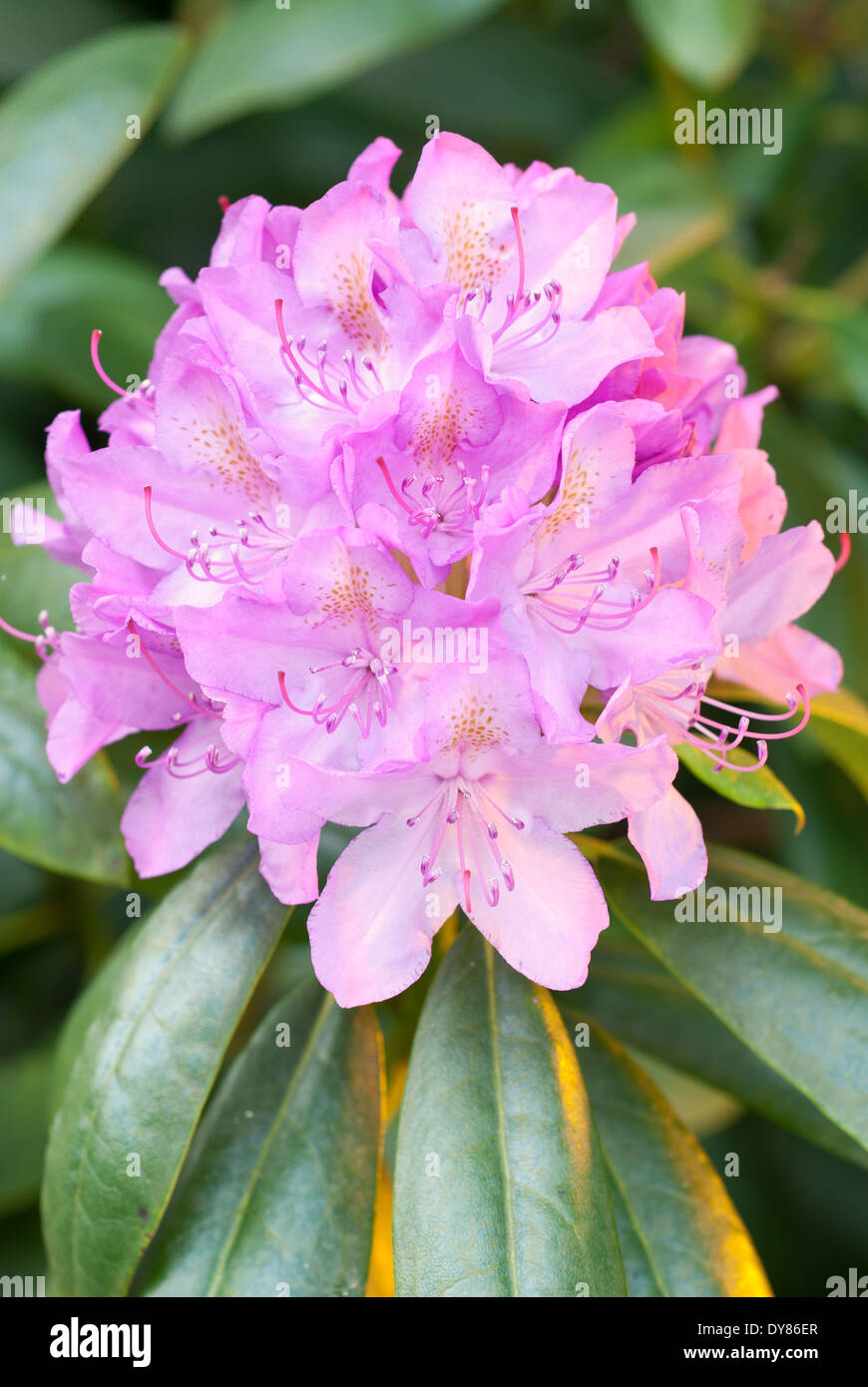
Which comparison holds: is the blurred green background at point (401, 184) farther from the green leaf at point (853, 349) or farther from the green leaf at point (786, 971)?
the green leaf at point (786, 971)

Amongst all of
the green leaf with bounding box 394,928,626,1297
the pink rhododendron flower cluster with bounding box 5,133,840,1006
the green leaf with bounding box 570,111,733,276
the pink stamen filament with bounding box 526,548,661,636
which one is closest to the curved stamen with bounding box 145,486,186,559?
the pink rhododendron flower cluster with bounding box 5,133,840,1006

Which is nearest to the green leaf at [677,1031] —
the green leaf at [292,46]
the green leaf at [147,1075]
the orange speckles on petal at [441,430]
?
the green leaf at [147,1075]

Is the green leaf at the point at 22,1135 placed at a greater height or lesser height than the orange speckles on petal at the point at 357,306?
lesser

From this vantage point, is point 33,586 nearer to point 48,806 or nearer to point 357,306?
point 48,806

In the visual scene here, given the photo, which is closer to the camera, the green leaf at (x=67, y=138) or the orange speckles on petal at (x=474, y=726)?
the orange speckles on petal at (x=474, y=726)

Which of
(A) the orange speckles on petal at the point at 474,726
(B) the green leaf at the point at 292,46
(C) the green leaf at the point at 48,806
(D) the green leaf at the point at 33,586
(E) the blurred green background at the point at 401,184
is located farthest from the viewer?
(B) the green leaf at the point at 292,46

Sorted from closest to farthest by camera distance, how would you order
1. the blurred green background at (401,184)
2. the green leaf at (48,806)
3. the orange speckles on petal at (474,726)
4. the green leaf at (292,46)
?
the orange speckles on petal at (474,726)
the green leaf at (48,806)
the blurred green background at (401,184)
the green leaf at (292,46)

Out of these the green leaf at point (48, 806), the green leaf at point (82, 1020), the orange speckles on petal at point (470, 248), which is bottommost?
the green leaf at point (82, 1020)
